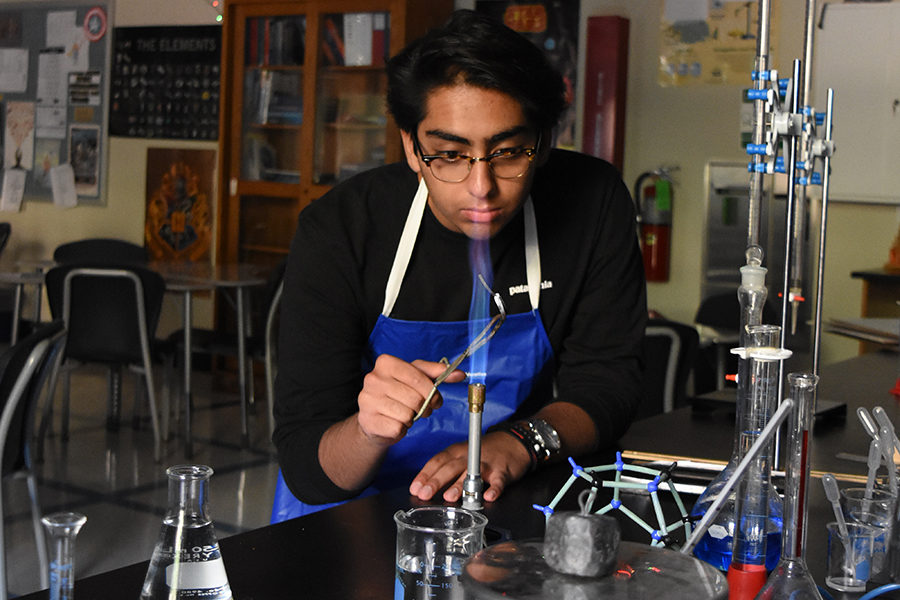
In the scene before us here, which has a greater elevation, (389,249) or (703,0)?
(703,0)

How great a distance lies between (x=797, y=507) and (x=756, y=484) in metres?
0.11

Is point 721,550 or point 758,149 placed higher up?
point 758,149

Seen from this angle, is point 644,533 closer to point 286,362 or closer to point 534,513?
point 534,513

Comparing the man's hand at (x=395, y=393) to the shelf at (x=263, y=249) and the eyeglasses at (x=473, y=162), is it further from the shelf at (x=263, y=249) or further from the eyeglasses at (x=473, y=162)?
the shelf at (x=263, y=249)

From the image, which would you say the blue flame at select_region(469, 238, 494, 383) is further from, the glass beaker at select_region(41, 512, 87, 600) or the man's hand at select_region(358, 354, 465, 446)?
the glass beaker at select_region(41, 512, 87, 600)

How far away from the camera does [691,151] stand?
500 cm

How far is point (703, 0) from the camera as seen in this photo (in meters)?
4.94

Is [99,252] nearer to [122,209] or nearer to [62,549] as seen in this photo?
[122,209]

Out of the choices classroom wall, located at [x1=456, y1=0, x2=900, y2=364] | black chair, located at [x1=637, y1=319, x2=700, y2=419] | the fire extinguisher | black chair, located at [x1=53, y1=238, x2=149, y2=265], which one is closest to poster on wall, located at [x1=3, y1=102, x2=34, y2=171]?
black chair, located at [x1=53, y1=238, x2=149, y2=265]

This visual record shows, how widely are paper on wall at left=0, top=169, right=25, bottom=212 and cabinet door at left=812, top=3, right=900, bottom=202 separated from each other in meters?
5.18

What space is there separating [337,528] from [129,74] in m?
6.12

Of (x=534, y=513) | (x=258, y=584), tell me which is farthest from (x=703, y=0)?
(x=258, y=584)

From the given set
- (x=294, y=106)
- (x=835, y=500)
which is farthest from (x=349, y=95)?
(x=835, y=500)

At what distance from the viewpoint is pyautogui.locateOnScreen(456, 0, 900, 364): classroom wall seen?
470 cm
